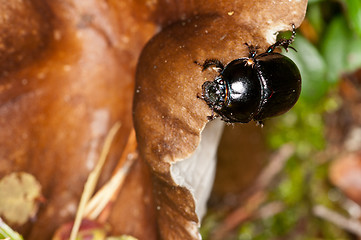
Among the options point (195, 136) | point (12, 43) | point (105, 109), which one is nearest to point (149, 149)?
point (195, 136)

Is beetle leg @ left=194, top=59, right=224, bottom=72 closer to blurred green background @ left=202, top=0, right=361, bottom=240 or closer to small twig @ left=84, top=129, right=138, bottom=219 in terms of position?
small twig @ left=84, top=129, right=138, bottom=219

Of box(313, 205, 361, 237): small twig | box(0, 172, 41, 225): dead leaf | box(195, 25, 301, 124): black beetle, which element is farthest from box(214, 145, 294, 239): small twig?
box(0, 172, 41, 225): dead leaf

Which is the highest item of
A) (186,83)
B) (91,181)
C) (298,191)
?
(298,191)

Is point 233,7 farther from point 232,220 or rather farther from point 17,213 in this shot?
point 232,220

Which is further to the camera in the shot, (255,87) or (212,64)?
(255,87)

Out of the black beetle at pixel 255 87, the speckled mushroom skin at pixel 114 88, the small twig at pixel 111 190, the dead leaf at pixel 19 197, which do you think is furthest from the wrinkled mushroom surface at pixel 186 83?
the dead leaf at pixel 19 197

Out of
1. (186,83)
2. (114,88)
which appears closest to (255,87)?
(186,83)

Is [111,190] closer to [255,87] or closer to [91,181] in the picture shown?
[91,181]
